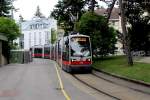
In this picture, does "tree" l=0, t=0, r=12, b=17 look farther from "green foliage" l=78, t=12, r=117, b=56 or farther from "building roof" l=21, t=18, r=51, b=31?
"building roof" l=21, t=18, r=51, b=31

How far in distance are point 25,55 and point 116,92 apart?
161ft

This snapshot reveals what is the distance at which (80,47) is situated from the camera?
126 ft

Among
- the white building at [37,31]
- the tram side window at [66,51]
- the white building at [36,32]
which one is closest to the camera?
the tram side window at [66,51]

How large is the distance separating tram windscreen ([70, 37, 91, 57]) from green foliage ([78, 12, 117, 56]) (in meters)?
11.2

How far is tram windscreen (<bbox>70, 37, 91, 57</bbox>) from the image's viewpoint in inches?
1496

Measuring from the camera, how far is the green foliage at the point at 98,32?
165ft

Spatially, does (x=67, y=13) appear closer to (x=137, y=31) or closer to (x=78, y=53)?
(x=137, y=31)

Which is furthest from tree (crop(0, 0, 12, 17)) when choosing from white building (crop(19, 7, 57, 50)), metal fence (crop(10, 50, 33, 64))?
white building (crop(19, 7, 57, 50))

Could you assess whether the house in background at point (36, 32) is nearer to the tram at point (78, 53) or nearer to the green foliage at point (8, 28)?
the green foliage at point (8, 28)

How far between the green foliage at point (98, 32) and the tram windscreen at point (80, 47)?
11.2 m

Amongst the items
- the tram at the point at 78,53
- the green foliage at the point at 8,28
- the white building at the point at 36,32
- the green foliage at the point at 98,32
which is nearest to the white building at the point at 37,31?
the white building at the point at 36,32

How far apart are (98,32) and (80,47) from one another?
1227cm

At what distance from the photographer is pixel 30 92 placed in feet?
71.8

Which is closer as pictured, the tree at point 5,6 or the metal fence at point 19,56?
the metal fence at point 19,56
